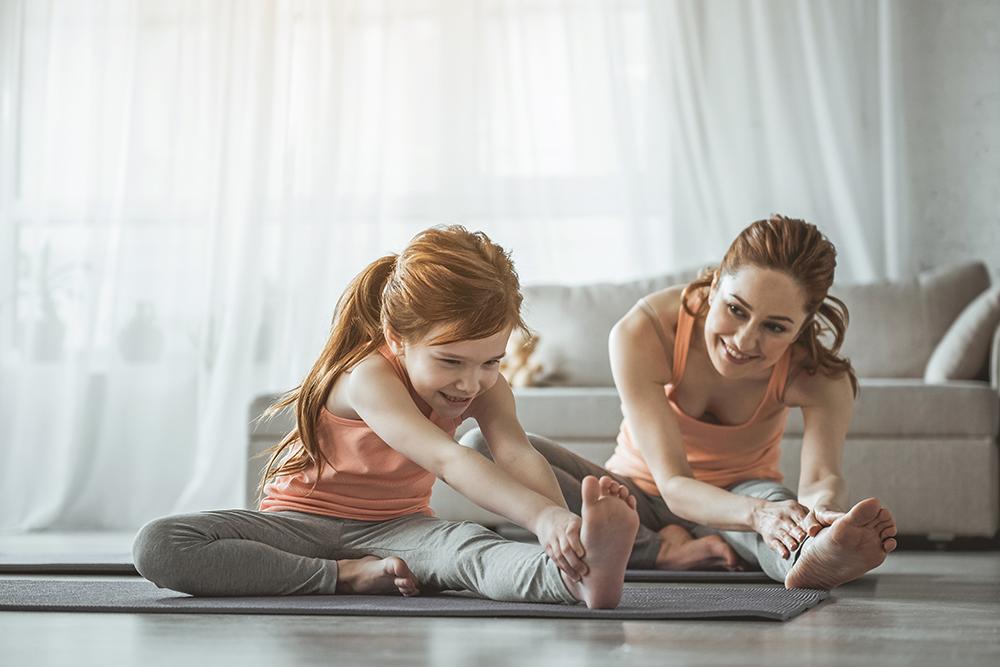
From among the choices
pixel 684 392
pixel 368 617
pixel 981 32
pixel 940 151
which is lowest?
pixel 368 617

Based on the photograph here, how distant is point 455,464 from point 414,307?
0.24 m

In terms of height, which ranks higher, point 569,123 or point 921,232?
point 569,123

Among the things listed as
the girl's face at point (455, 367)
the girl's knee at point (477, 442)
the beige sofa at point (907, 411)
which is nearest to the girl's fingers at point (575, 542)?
the girl's face at point (455, 367)

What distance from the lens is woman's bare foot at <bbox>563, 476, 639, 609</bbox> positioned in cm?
144

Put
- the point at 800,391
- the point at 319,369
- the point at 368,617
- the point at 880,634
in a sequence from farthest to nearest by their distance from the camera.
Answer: the point at 800,391 → the point at 319,369 → the point at 368,617 → the point at 880,634

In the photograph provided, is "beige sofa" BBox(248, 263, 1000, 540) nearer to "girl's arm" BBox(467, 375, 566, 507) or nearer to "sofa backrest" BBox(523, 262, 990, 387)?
"sofa backrest" BBox(523, 262, 990, 387)

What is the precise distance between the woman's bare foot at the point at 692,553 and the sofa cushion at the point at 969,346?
149cm

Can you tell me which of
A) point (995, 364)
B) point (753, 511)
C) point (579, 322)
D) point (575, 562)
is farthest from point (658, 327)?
point (579, 322)

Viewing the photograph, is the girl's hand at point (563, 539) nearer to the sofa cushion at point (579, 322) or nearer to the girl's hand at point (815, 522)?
the girl's hand at point (815, 522)

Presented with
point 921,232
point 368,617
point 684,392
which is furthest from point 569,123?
point 368,617

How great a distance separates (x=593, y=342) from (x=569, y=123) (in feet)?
2.93

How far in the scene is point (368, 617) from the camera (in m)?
1.60

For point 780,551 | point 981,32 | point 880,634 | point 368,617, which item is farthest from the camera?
point 981,32

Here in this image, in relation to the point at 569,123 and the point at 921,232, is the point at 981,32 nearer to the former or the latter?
the point at 921,232
